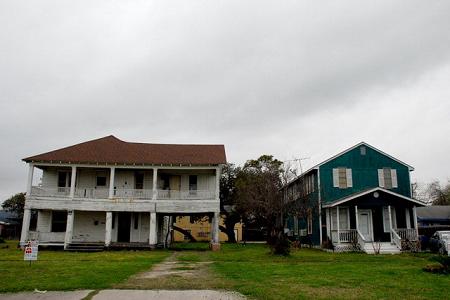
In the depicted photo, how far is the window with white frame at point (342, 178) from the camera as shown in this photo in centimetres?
2972

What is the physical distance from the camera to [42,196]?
1136 inches

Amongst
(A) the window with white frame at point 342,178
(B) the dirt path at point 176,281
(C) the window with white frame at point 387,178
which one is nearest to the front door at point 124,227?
(A) the window with white frame at point 342,178

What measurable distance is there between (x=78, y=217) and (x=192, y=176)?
8.64 m

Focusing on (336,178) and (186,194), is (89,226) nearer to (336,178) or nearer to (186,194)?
(186,194)

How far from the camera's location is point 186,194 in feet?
98.8

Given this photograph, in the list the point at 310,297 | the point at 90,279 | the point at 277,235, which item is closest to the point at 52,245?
the point at 277,235


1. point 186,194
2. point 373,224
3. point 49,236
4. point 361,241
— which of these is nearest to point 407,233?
point 373,224

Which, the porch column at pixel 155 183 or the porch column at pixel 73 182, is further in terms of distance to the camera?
the porch column at pixel 155 183

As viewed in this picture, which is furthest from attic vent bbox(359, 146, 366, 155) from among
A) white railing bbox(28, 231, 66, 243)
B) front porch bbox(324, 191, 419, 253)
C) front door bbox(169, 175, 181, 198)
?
white railing bbox(28, 231, 66, 243)

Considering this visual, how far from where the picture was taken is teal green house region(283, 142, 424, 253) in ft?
87.2

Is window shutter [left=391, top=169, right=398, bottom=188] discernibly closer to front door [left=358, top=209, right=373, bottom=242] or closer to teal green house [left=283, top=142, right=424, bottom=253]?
teal green house [left=283, top=142, right=424, bottom=253]

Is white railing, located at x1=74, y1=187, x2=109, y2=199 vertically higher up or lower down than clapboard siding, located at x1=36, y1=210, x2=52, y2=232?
A: higher up

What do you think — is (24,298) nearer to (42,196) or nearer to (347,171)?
(42,196)

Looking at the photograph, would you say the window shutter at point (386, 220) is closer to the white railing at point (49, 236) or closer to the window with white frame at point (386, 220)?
the window with white frame at point (386, 220)
